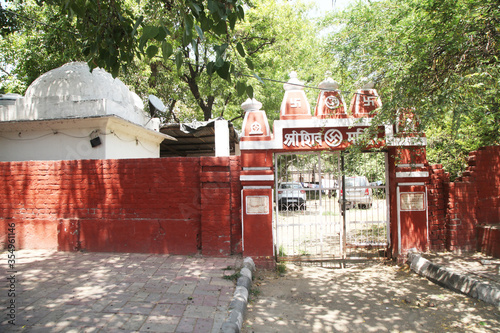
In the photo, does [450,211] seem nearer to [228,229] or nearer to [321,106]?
[321,106]

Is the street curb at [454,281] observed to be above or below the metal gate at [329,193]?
below

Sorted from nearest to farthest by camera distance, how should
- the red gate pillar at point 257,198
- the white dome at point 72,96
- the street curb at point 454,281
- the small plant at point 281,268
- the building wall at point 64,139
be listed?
the street curb at point 454,281 < the small plant at point 281,268 < the red gate pillar at point 257,198 < the building wall at point 64,139 < the white dome at point 72,96

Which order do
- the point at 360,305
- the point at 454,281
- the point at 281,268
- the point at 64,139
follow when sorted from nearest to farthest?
1. the point at 360,305
2. the point at 454,281
3. the point at 281,268
4. the point at 64,139

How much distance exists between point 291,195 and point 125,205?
10.7ft

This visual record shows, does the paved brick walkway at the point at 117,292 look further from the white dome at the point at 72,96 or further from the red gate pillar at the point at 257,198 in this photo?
the white dome at the point at 72,96

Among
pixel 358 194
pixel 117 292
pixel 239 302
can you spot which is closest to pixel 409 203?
pixel 358 194

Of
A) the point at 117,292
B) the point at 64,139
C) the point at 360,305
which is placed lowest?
the point at 360,305

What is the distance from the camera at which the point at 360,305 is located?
184 inches

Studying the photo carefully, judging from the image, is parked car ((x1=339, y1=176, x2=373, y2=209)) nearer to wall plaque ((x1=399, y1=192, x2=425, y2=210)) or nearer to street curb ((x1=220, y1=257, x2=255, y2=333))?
wall plaque ((x1=399, y1=192, x2=425, y2=210))

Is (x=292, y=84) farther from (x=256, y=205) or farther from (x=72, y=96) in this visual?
(x=72, y=96)

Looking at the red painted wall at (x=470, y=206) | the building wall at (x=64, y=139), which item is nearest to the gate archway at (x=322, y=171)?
the red painted wall at (x=470, y=206)

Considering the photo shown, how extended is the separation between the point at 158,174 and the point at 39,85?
5080 millimetres

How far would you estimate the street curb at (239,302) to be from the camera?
351cm

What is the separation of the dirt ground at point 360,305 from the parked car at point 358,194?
125 centimetres
